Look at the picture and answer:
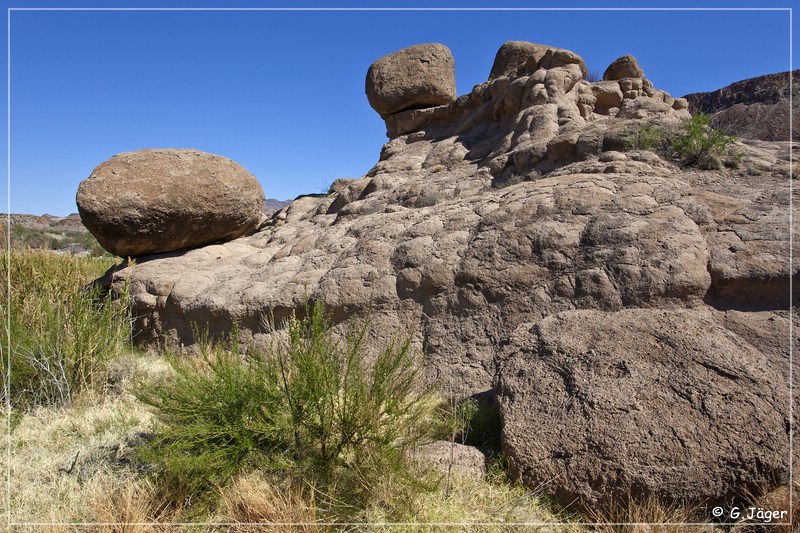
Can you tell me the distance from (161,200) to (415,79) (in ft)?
16.5

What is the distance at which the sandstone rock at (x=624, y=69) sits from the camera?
8266 mm

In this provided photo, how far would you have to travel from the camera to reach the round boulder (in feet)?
32.6

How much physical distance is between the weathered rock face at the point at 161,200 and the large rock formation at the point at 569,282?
31cm

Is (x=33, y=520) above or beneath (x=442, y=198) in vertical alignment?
beneath

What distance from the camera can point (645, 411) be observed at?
118 inches

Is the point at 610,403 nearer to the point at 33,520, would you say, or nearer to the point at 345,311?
the point at 345,311

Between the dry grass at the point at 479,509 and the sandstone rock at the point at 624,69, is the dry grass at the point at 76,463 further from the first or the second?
the sandstone rock at the point at 624,69

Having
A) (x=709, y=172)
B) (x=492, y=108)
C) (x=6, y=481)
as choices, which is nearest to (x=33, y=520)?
(x=6, y=481)

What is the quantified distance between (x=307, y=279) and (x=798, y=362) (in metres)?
3.94

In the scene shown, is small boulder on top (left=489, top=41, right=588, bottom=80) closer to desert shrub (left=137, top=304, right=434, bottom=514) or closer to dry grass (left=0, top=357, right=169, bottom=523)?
desert shrub (left=137, top=304, right=434, bottom=514)

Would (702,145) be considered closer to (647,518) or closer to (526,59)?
(526,59)

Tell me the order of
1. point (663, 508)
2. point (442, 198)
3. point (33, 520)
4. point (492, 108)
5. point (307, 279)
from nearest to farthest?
point (663, 508), point (33, 520), point (307, 279), point (442, 198), point (492, 108)

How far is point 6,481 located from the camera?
3412 mm

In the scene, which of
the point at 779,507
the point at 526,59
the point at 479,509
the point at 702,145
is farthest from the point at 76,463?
the point at 526,59
